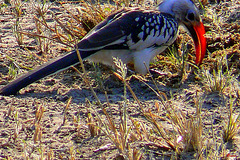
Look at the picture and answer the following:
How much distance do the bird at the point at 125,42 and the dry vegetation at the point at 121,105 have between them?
5.0 inches

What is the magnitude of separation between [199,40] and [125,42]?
917mm

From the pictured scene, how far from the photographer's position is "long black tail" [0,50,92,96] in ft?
13.0

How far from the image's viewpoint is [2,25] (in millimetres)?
5754

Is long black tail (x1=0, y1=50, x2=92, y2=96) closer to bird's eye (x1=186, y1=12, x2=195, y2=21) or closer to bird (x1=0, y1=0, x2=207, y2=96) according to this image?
bird (x1=0, y1=0, x2=207, y2=96)

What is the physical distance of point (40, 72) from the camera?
406 centimetres

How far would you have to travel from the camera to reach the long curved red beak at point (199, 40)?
459cm

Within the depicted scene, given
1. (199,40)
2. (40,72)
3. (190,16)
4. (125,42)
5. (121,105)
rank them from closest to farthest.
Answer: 1. (121,105)
2. (40,72)
3. (125,42)
4. (199,40)
5. (190,16)

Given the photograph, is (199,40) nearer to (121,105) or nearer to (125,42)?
(125,42)

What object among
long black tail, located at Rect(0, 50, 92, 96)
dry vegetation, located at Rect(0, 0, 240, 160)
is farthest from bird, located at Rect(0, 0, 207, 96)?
dry vegetation, located at Rect(0, 0, 240, 160)

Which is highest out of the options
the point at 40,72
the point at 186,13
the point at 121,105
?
the point at 186,13

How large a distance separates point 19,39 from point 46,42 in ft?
1.00

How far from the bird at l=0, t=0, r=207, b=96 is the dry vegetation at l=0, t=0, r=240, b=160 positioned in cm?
13

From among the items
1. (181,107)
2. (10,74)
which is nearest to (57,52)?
(10,74)

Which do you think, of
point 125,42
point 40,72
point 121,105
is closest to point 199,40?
point 125,42
